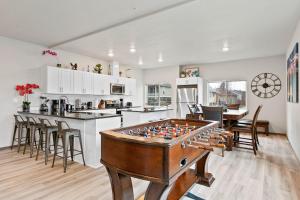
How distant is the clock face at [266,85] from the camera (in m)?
6.18

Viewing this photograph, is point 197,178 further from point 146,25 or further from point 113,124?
point 146,25

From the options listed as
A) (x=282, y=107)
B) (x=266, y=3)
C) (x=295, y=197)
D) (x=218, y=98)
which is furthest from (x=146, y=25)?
(x=282, y=107)

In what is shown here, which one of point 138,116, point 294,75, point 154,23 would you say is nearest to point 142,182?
point 138,116

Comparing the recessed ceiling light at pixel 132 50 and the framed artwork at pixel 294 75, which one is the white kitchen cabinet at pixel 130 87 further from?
the framed artwork at pixel 294 75

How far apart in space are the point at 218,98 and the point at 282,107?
2127mm

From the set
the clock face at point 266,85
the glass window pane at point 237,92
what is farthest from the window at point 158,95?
Result: the clock face at point 266,85

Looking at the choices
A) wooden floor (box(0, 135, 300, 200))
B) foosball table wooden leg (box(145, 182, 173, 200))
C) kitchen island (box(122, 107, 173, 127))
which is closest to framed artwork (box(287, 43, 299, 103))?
wooden floor (box(0, 135, 300, 200))

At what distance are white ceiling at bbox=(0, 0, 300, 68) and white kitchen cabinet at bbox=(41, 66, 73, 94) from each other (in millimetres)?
741

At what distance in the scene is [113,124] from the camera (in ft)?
11.9

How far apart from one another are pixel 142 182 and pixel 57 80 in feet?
12.6

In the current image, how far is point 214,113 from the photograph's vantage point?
4.13m

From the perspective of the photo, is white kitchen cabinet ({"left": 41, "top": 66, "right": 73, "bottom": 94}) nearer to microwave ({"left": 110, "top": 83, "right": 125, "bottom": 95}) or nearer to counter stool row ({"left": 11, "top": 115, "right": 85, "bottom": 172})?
counter stool row ({"left": 11, "top": 115, "right": 85, "bottom": 172})

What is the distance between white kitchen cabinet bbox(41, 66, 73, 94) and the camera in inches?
190

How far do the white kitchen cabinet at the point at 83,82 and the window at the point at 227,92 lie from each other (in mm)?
4699
